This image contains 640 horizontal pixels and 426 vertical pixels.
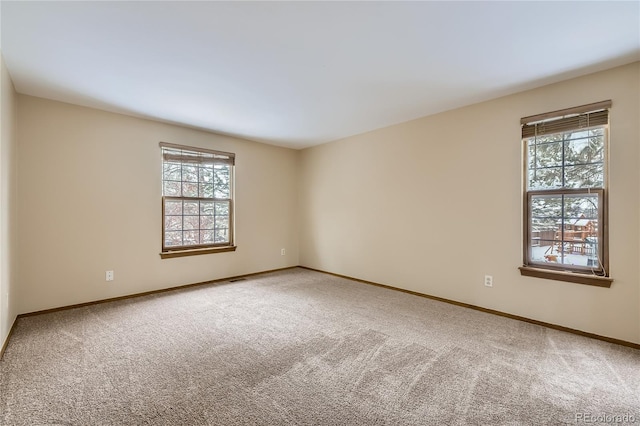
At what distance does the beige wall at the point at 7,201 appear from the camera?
2.42 metres

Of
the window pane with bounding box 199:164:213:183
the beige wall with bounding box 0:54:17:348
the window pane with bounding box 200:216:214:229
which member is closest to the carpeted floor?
Answer: the beige wall with bounding box 0:54:17:348

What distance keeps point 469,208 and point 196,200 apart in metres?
3.81

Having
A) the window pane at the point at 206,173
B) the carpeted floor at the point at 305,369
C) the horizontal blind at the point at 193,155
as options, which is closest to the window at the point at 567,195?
the carpeted floor at the point at 305,369

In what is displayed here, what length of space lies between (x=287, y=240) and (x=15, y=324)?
374 cm

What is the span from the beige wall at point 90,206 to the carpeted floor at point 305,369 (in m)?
0.48

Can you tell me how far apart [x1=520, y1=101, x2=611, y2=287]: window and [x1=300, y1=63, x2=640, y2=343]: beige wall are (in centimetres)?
9

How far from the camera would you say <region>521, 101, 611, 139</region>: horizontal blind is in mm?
2617

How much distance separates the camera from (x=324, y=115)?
3830 mm

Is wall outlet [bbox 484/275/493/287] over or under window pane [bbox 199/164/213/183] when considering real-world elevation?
under

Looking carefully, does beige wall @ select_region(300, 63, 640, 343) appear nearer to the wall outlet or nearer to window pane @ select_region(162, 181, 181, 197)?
the wall outlet

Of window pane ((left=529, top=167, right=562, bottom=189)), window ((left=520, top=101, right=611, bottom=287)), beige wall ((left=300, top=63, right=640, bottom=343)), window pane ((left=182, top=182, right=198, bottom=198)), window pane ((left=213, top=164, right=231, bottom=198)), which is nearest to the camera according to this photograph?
beige wall ((left=300, top=63, right=640, bottom=343))

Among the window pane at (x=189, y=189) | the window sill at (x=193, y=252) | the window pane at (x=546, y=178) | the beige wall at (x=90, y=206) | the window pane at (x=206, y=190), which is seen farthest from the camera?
the window pane at (x=206, y=190)

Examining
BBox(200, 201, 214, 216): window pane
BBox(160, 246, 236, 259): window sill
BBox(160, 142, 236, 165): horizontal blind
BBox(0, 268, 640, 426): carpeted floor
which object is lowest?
BBox(0, 268, 640, 426): carpeted floor

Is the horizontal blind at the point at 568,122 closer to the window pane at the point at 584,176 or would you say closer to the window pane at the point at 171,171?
the window pane at the point at 584,176
